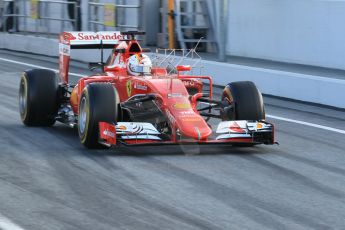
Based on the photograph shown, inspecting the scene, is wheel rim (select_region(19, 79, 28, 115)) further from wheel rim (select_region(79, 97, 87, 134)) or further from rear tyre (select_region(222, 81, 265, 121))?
rear tyre (select_region(222, 81, 265, 121))

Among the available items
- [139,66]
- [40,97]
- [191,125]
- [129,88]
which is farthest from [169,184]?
[40,97]

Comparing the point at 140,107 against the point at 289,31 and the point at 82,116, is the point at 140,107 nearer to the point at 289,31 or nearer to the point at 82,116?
the point at 82,116

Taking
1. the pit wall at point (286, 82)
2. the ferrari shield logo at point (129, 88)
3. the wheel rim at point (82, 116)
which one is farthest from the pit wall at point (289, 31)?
the wheel rim at point (82, 116)

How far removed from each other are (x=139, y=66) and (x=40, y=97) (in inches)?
64.4

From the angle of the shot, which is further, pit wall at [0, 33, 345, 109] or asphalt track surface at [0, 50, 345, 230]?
pit wall at [0, 33, 345, 109]

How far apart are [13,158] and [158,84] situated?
6.44 feet

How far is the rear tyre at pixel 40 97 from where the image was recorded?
43.6ft

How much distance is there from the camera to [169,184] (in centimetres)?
957

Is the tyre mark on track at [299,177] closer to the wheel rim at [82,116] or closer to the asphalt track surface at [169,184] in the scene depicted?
the asphalt track surface at [169,184]

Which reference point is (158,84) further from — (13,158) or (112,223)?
(112,223)

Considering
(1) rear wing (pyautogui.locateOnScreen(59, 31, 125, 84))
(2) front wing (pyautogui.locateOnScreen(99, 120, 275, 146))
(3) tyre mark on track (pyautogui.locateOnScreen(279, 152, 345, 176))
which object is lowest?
(3) tyre mark on track (pyautogui.locateOnScreen(279, 152, 345, 176))

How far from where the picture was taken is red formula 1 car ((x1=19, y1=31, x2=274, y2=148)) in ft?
36.6

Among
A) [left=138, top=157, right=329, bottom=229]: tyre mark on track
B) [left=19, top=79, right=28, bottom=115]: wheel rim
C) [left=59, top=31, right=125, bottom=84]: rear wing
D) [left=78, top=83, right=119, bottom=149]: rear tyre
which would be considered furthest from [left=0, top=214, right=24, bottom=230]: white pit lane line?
[left=59, top=31, right=125, bottom=84]: rear wing

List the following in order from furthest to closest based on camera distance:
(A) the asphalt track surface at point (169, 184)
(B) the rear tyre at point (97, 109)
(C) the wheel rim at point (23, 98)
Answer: (C) the wheel rim at point (23, 98) < (B) the rear tyre at point (97, 109) < (A) the asphalt track surface at point (169, 184)
